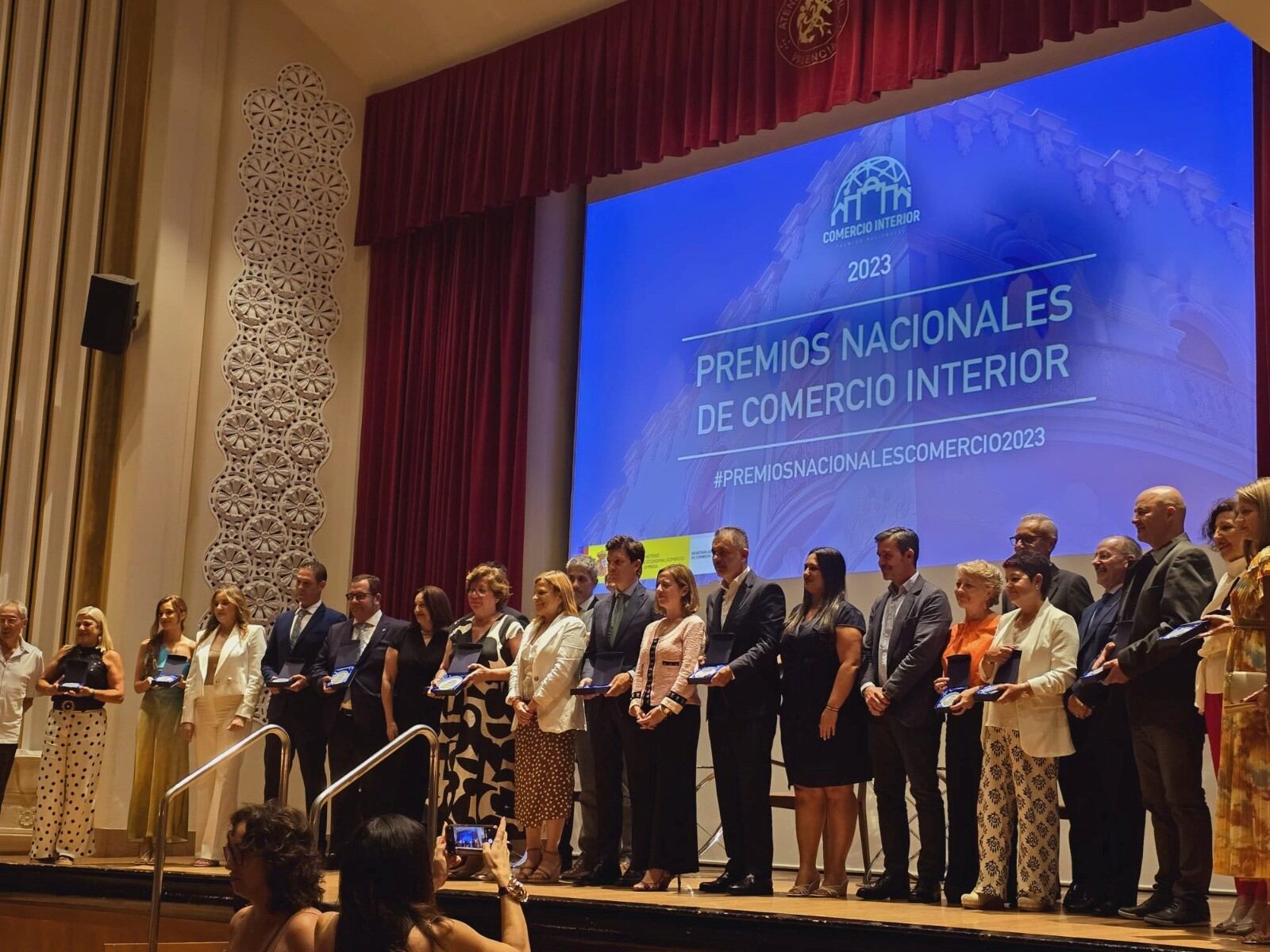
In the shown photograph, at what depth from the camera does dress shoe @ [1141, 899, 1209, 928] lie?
463 cm

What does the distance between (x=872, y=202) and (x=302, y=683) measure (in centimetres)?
382

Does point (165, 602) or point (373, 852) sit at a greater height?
point (165, 602)

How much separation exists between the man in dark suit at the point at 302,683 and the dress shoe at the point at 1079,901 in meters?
3.85

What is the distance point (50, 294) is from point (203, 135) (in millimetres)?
1381

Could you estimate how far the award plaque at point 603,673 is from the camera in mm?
6141

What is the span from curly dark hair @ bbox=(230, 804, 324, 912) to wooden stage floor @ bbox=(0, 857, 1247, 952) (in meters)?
1.39

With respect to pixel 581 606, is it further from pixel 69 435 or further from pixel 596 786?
pixel 69 435

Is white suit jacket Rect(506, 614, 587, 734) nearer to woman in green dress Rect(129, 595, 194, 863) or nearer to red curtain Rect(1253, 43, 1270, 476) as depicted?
woman in green dress Rect(129, 595, 194, 863)

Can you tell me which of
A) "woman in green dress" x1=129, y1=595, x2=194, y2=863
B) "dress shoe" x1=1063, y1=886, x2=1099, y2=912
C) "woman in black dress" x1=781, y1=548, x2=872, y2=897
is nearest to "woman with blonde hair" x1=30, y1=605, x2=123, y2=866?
"woman in green dress" x1=129, y1=595, x2=194, y2=863

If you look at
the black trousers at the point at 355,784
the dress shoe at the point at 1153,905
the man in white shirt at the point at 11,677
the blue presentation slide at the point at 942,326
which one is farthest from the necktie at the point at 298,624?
the dress shoe at the point at 1153,905

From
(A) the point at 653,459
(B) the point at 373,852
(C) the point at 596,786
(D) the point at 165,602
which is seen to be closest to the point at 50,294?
(D) the point at 165,602

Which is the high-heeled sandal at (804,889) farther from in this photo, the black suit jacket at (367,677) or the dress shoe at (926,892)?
the black suit jacket at (367,677)

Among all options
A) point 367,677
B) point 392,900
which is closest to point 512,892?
point 392,900

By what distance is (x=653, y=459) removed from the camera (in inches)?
344
